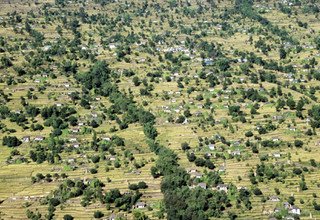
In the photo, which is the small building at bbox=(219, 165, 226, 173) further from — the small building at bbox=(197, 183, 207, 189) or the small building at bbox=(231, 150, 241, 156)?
the small building at bbox=(197, 183, 207, 189)

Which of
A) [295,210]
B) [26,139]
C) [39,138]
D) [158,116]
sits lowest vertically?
[26,139]

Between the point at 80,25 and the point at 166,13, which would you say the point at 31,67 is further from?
the point at 166,13

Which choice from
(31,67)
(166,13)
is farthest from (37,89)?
(166,13)

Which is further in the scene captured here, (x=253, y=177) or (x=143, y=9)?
(x=143, y=9)

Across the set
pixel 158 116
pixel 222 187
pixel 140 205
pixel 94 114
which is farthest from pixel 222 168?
pixel 94 114

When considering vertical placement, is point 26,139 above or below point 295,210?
below

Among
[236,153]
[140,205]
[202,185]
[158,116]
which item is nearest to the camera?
[140,205]

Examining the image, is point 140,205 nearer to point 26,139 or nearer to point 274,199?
point 274,199

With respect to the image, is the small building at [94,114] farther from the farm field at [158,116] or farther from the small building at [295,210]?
the small building at [295,210]

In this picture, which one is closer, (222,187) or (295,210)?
(295,210)

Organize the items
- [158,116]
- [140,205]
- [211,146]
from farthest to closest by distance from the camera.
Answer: [158,116]
[211,146]
[140,205]

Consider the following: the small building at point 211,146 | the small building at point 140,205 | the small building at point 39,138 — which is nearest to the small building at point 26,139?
the small building at point 39,138
